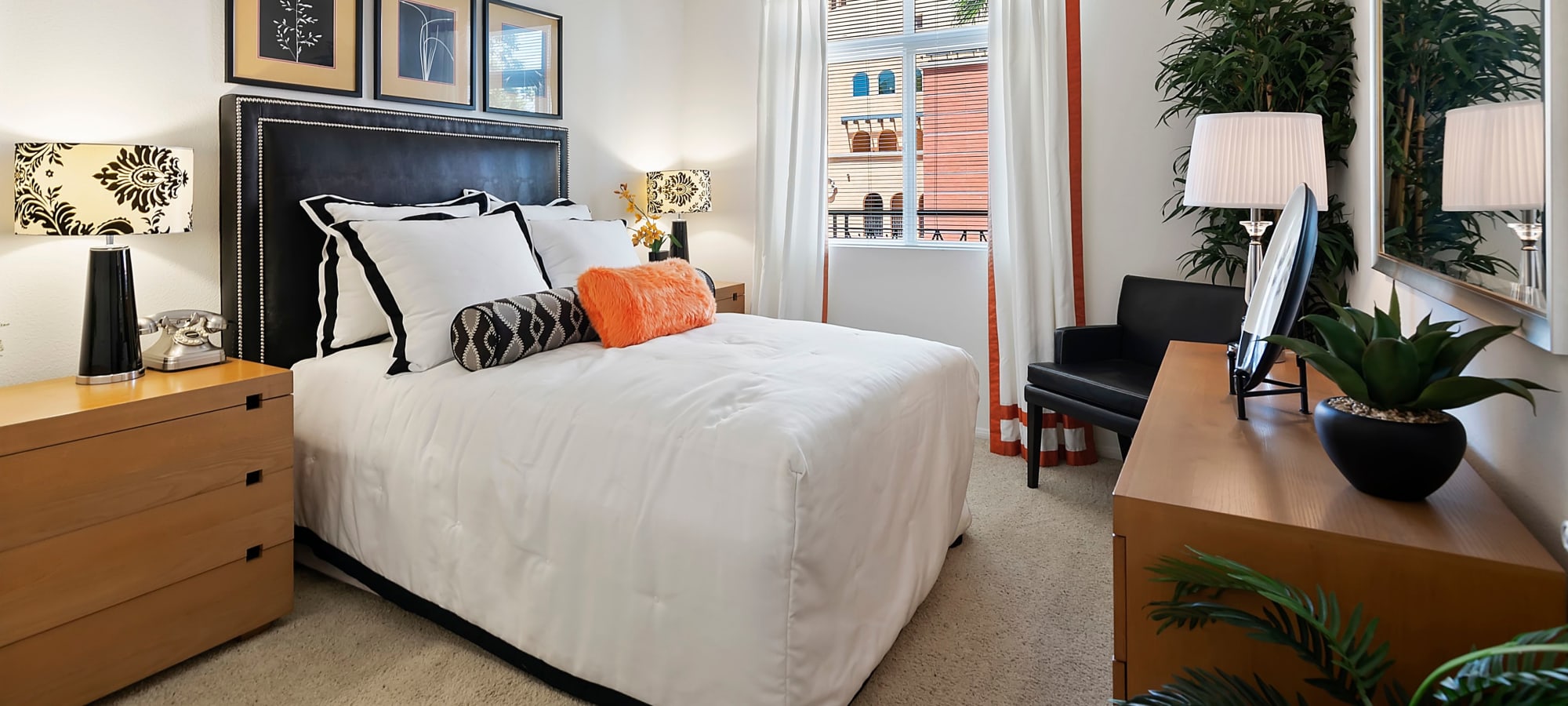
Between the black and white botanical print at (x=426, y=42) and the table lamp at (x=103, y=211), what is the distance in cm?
121

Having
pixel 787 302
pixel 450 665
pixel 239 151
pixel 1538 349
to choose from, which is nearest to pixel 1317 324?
pixel 1538 349

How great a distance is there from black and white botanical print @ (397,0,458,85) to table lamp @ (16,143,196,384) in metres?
1.21

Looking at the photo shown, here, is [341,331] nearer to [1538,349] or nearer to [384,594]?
[384,594]

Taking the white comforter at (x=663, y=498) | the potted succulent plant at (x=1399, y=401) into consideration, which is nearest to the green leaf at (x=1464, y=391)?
the potted succulent plant at (x=1399, y=401)

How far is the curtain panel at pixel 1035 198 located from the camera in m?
3.60

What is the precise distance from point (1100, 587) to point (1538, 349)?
158 centimetres

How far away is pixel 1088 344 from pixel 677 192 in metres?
2.06

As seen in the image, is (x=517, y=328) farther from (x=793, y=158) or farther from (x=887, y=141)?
(x=887, y=141)

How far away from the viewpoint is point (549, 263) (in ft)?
9.83

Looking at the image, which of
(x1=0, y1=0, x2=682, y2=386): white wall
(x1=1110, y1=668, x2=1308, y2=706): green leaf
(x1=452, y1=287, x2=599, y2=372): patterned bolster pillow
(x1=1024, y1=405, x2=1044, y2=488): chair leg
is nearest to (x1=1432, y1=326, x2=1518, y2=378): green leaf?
(x1=1110, y1=668, x2=1308, y2=706): green leaf

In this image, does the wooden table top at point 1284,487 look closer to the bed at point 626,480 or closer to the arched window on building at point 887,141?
the bed at point 626,480

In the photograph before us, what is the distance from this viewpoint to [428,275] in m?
2.42

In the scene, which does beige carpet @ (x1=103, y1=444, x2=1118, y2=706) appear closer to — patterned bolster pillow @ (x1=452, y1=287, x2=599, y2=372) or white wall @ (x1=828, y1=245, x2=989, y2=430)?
patterned bolster pillow @ (x1=452, y1=287, x2=599, y2=372)

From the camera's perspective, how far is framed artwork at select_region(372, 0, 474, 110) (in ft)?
10.2
